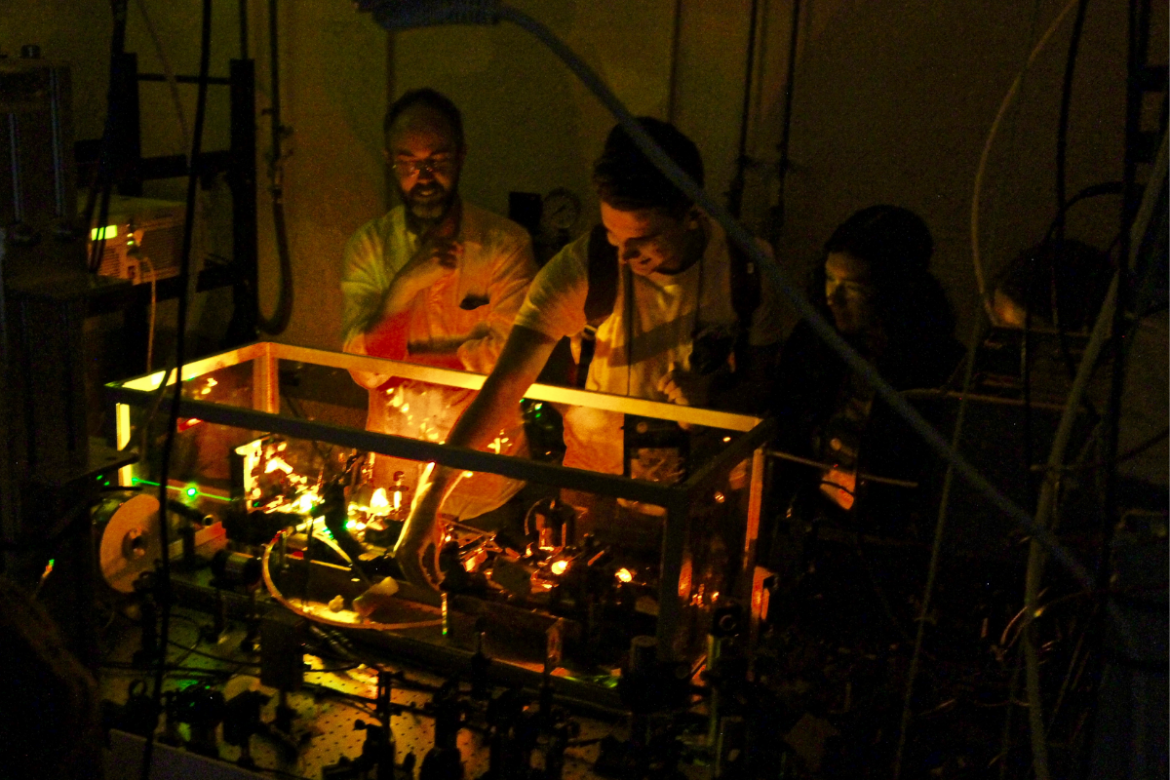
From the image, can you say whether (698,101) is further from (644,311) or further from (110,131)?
(110,131)

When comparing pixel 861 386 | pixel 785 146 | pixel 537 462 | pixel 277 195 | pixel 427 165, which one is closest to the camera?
pixel 537 462

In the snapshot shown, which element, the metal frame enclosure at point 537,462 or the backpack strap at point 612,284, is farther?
the backpack strap at point 612,284

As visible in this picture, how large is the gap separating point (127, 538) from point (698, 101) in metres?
1.78

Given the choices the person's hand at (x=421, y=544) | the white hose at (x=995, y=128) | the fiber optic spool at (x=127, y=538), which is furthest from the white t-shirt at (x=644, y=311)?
the white hose at (x=995, y=128)

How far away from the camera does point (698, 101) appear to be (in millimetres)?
2762

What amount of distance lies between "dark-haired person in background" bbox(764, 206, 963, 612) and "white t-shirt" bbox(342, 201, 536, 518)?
1.81 ft

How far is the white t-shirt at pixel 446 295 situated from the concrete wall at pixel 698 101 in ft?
1.71

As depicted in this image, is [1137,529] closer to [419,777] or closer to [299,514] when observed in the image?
[419,777]

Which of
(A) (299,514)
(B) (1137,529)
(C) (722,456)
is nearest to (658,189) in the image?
(C) (722,456)

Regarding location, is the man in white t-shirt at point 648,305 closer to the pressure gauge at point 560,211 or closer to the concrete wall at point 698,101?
the concrete wall at point 698,101

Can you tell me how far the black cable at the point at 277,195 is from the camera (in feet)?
10.5

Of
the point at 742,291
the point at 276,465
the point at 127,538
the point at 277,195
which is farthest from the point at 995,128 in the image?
the point at 277,195

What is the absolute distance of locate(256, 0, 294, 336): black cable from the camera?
10.5ft

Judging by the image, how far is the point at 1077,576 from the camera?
700 mm
